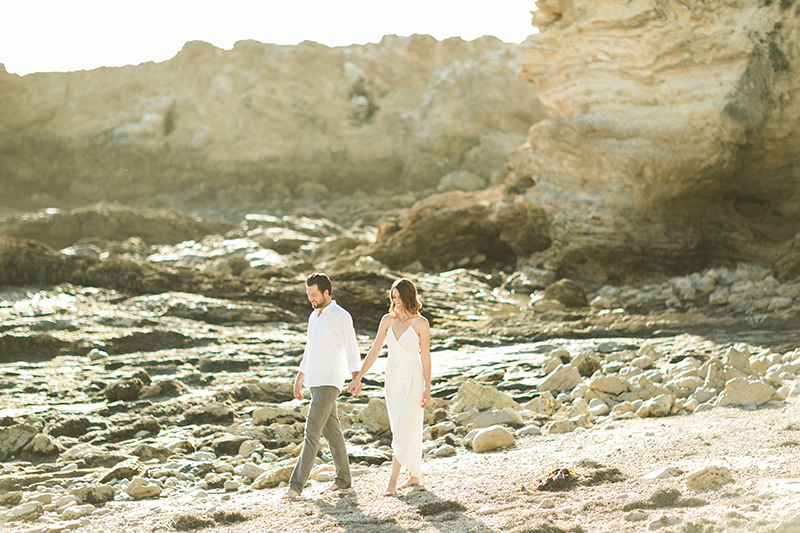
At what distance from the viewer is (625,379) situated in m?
7.90

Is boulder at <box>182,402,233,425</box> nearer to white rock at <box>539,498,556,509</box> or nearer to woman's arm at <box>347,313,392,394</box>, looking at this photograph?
woman's arm at <box>347,313,392,394</box>

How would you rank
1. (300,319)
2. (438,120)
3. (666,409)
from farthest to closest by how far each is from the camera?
(438,120) < (300,319) < (666,409)

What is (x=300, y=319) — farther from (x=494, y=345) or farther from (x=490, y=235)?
(x=490, y=235)

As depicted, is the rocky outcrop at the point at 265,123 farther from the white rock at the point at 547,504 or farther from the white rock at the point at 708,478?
the white rock at the point at 708,478

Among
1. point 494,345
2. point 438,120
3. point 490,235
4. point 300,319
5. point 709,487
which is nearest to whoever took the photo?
point 709,487

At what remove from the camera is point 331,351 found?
505 centimetres

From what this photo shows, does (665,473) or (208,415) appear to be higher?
(665,473)

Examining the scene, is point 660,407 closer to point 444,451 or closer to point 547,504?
Result: point 444,451

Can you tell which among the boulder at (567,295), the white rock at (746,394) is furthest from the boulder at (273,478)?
the boulder at (567,295)

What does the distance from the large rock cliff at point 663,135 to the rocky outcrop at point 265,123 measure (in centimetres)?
2358

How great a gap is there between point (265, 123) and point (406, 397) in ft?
→ 140

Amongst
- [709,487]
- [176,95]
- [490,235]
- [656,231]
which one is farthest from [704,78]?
[176,95]

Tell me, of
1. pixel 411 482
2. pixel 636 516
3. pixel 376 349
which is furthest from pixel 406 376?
pixel 636 516

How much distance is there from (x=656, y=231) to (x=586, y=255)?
1731 millimetres
